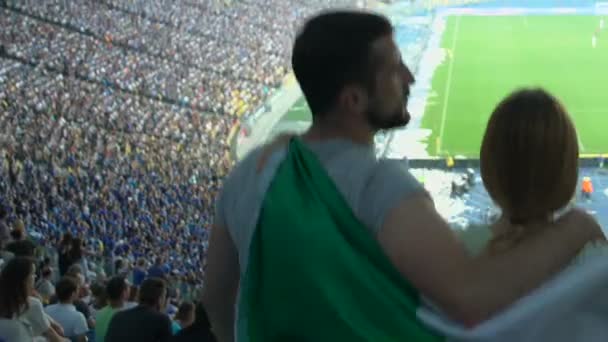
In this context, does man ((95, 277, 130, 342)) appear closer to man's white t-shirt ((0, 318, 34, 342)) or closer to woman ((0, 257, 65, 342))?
woman ((0, 257, 65, 342))

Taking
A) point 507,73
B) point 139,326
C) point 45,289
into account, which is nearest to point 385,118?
point 139,326

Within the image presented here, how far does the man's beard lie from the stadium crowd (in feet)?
4.98

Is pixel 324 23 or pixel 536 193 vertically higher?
pixel 324 23

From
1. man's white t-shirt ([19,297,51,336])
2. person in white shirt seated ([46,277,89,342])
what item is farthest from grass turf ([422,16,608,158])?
man's white t-shirt ([19,297,51,336])

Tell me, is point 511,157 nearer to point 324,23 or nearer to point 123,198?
point 324,23

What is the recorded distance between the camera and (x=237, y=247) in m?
1.60

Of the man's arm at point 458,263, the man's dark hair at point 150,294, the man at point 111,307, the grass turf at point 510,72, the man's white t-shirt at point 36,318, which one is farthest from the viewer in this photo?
the grass turf at point 510,72

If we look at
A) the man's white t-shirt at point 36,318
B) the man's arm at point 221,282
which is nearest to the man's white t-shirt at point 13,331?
the man's white t-shirt at point 36,318

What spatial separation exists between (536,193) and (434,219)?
168 mm

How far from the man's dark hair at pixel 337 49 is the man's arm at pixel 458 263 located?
223 mm

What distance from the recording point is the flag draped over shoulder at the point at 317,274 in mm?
1362

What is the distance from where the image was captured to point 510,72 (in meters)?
30.9

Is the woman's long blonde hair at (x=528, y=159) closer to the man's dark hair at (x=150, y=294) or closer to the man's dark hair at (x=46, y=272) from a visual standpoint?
the man's dark hair at (x=150, y=294)

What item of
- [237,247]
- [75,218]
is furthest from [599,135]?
[237,247]
